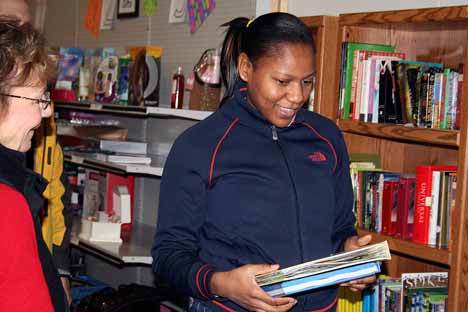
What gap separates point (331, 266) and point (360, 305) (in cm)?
119

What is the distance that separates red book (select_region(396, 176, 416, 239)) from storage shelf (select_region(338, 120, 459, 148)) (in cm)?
16

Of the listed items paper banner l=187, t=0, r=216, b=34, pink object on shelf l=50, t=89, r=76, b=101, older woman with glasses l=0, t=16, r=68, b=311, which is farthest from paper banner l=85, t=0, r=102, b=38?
older woman with glasses l=0, t=16, r=68, b=311

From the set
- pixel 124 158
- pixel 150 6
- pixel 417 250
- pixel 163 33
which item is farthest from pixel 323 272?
pixel 150 6

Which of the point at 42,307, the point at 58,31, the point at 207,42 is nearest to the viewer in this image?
the point at 42,307

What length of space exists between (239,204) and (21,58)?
0.66 meters

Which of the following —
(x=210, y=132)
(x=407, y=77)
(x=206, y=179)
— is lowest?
(x=206, y=179)

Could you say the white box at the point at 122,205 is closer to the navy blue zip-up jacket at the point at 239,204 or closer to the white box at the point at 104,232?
the white box at the point at 104,232

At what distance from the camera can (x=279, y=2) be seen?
3.04 m

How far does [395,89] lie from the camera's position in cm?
279

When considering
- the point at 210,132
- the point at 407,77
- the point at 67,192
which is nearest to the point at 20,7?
the point at 67,192

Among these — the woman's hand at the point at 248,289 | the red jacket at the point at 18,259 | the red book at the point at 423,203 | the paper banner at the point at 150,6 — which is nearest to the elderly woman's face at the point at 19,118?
the red jacket at the point at 18,259

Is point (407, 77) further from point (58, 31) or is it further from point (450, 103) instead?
point (58, 31)

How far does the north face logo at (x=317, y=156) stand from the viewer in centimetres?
202

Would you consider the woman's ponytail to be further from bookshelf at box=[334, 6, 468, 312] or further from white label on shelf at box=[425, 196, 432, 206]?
white label on shelf at box=[425, 196, 432, 206]
